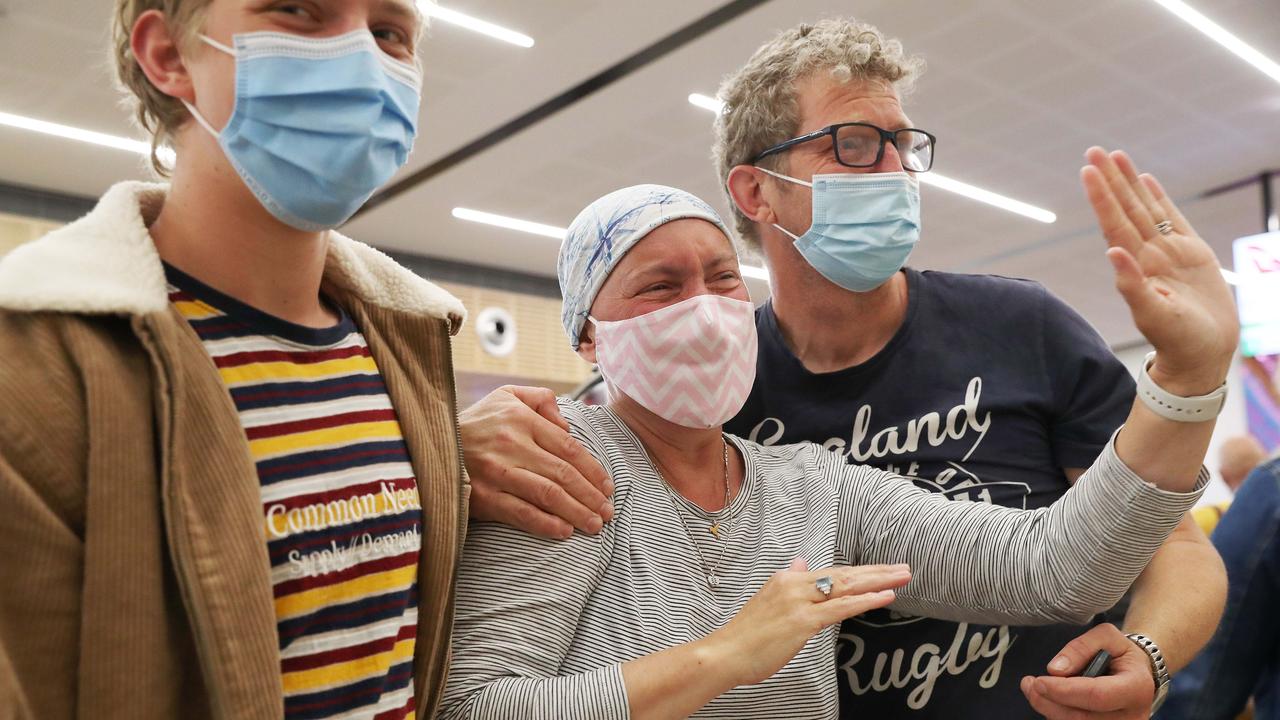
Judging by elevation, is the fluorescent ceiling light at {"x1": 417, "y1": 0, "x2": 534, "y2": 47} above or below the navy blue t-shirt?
above

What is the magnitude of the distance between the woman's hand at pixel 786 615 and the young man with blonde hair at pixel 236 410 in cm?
36

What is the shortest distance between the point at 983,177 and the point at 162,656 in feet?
26.5

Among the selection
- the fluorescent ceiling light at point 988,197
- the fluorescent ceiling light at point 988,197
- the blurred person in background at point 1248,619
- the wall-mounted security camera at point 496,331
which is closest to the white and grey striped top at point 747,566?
the blurred person in background at point 1248,619

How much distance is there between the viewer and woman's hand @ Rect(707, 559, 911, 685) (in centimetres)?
121

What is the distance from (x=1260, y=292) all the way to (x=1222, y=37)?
1.89 metres

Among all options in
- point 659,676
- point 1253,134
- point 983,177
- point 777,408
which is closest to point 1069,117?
point 983,177

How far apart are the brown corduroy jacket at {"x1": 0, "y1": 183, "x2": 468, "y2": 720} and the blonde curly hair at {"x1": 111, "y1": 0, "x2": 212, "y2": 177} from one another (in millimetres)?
167

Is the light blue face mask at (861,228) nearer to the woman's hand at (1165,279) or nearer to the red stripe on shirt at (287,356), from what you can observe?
the woman's hand at (1165,279)

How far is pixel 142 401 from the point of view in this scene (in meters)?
0.97

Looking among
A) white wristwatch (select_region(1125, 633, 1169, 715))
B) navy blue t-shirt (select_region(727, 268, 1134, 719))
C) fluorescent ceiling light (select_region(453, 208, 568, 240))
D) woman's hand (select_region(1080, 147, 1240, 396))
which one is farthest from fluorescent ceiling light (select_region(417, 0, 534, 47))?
white wristwatch (select_region(1125, 633, 1169, 715))

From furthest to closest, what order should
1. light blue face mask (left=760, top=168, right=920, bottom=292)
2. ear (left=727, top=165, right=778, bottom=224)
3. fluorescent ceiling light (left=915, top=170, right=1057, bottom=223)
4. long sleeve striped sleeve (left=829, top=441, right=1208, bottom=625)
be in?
1. fluorescent ceiling light (left=915, top=170, right=1057, bottom=223)
2. ear (left=727, top=165, right=778, bottom=224)
3. light blue face mask (left=760, top=168, right=920, bottom=292)
4. long sleeve striped sleeve (left=829, top=441, right=1208, bottom=625)

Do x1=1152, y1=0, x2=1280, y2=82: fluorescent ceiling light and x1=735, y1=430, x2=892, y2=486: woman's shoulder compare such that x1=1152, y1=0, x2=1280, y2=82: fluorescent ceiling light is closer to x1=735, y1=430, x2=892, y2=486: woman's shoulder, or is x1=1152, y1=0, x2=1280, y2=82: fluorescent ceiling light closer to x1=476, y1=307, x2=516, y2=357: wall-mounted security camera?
x1=735, y1=430, x2=892, y2=486: woman's shoulder

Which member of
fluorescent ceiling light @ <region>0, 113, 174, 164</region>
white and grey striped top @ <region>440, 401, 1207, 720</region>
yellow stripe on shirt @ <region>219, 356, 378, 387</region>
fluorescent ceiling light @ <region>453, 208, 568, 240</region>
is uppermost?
yellow stripe on shirt @ <region>219, 356, 378, 387</region>

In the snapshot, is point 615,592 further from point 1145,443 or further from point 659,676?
point 1145,443
